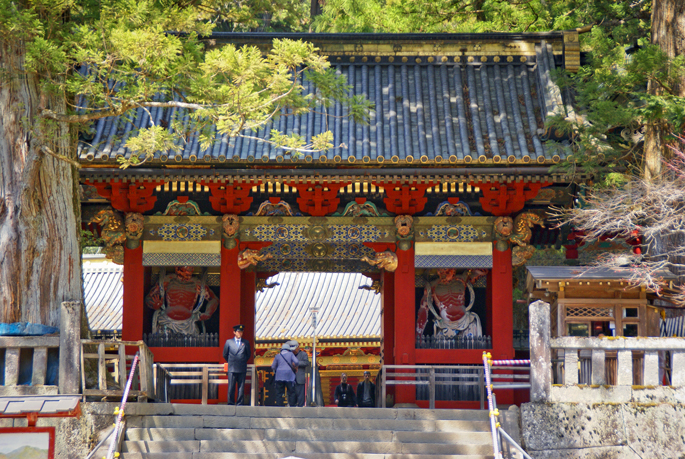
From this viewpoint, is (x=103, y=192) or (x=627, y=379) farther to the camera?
(x=103, y=192)

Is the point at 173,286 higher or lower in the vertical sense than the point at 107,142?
lower

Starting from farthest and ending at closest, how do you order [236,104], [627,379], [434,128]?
[434,128] < [627,379] < [236,104]

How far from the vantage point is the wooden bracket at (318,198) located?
13.9m

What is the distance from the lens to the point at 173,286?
14.9m

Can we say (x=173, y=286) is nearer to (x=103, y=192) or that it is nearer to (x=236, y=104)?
(x=103, y=192)

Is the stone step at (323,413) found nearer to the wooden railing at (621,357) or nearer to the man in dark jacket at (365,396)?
the wooden railing at (621,357)

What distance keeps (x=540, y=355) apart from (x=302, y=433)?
10.3ft

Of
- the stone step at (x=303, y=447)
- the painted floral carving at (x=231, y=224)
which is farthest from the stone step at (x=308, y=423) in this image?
the painted floral carving at (x=231, y=224)

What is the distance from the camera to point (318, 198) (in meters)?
14.2

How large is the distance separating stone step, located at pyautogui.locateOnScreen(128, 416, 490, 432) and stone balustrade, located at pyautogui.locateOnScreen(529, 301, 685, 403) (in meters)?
0.98

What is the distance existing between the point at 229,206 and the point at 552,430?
273 inches

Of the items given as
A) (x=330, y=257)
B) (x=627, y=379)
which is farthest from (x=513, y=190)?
(x=627, y=379)

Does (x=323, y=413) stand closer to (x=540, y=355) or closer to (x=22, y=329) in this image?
(x=540, y=355)

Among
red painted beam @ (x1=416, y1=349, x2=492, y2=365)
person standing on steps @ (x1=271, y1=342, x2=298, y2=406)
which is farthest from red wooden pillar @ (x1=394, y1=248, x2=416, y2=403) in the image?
person standing on steps @ (x1=271, y1=342, x2=298, y2=406)
